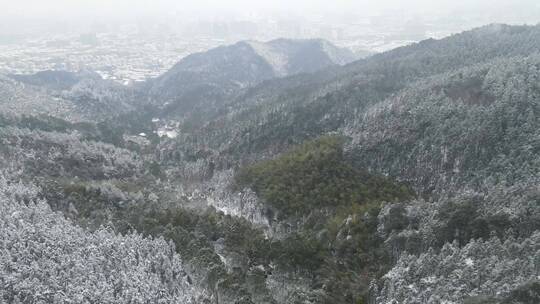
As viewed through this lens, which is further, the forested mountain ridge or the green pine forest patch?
the green pine forest patch

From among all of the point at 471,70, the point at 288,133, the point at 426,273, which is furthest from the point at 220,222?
the point at 471,70

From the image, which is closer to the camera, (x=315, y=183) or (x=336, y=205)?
(x=336, y=205)

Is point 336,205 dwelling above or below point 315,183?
below

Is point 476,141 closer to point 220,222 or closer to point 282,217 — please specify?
point 282,217

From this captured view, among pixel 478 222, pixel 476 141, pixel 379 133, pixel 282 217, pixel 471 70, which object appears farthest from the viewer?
pixel 471 70

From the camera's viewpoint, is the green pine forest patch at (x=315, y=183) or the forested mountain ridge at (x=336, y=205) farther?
the green pine forest patch at (x=315, y=183)

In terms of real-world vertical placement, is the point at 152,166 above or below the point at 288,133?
below

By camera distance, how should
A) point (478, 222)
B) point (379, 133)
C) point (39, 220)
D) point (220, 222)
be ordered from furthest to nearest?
point (379, 133)
point (220, 222)
point (39, 220)
point (478, 222)

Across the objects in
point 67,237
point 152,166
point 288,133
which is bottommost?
point 152,166
